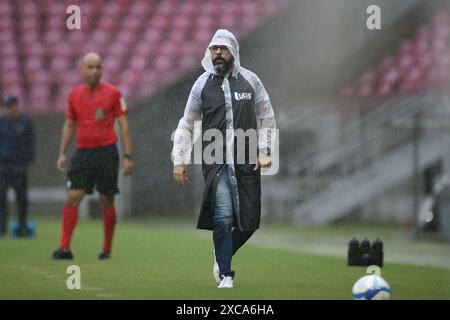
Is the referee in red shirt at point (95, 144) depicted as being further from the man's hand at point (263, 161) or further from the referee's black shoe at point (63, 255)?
the man's hand at point (263, 161)

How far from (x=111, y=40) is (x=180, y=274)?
1300 centimetres

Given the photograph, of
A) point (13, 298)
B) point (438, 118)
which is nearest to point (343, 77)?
point (438, 118)

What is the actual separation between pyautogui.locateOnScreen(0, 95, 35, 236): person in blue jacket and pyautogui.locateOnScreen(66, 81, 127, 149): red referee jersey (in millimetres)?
4664

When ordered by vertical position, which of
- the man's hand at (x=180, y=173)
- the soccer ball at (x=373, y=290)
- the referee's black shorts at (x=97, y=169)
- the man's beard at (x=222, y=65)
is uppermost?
the man's beard at (x=222, y=65)

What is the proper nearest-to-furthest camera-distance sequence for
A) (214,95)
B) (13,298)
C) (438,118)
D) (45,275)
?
(13,298)
(214,95)
(45,275)
(438,118)

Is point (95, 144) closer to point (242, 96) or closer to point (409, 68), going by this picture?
point (242, 96)

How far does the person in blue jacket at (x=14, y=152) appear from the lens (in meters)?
17.5

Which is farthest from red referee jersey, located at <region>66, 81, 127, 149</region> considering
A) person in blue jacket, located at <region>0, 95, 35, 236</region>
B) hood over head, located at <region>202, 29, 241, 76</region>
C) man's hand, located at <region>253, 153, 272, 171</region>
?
person in blue jacket, located at <region>0, 95, 35, 236</region>

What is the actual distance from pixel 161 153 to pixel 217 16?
2858 millimetres

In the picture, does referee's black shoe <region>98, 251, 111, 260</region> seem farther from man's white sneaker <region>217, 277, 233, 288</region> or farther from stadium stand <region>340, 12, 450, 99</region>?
stadium stand <region>340, 12, 450, 99</region>

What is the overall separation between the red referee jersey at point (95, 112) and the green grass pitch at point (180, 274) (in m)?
1.18

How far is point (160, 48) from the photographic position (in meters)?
23.6

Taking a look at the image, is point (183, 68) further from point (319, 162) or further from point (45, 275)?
point (45, 275)

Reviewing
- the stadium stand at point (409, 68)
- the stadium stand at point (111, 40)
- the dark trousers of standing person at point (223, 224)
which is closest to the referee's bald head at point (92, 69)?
the dark trousers of standing person at point (223, 224)
